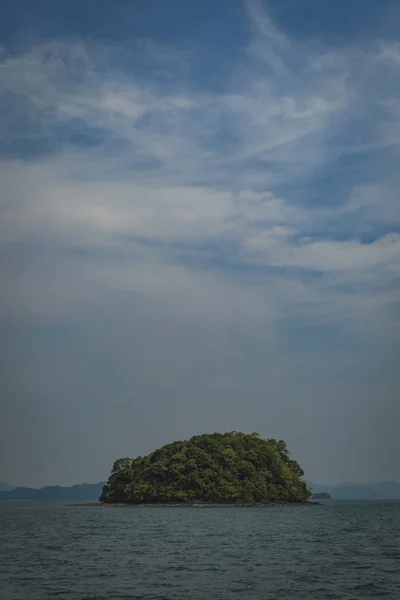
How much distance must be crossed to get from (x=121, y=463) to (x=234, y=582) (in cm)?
14853

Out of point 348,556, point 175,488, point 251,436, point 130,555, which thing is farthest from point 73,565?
point 251,436

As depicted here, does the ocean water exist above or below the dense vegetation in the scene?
below

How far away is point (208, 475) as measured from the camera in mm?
168125

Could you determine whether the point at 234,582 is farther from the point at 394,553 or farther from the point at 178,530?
the point at 178,530

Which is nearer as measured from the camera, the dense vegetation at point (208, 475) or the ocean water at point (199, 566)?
the ocean water at point (199, 566)

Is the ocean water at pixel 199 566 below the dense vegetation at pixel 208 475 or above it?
below

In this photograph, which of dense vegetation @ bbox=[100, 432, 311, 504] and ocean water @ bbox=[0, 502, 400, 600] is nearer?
ocean water @ bbox=[0, 502, 400, 600]

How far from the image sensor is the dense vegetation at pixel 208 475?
168 m

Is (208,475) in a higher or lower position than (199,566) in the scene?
higher

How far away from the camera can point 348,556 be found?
50.9 m

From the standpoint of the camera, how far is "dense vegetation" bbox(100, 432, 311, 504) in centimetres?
16775

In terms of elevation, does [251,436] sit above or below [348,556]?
above

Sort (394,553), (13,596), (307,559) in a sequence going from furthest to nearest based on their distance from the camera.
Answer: (394,553), (307,559), (13,596)

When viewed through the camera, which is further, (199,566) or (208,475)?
(208,475)
